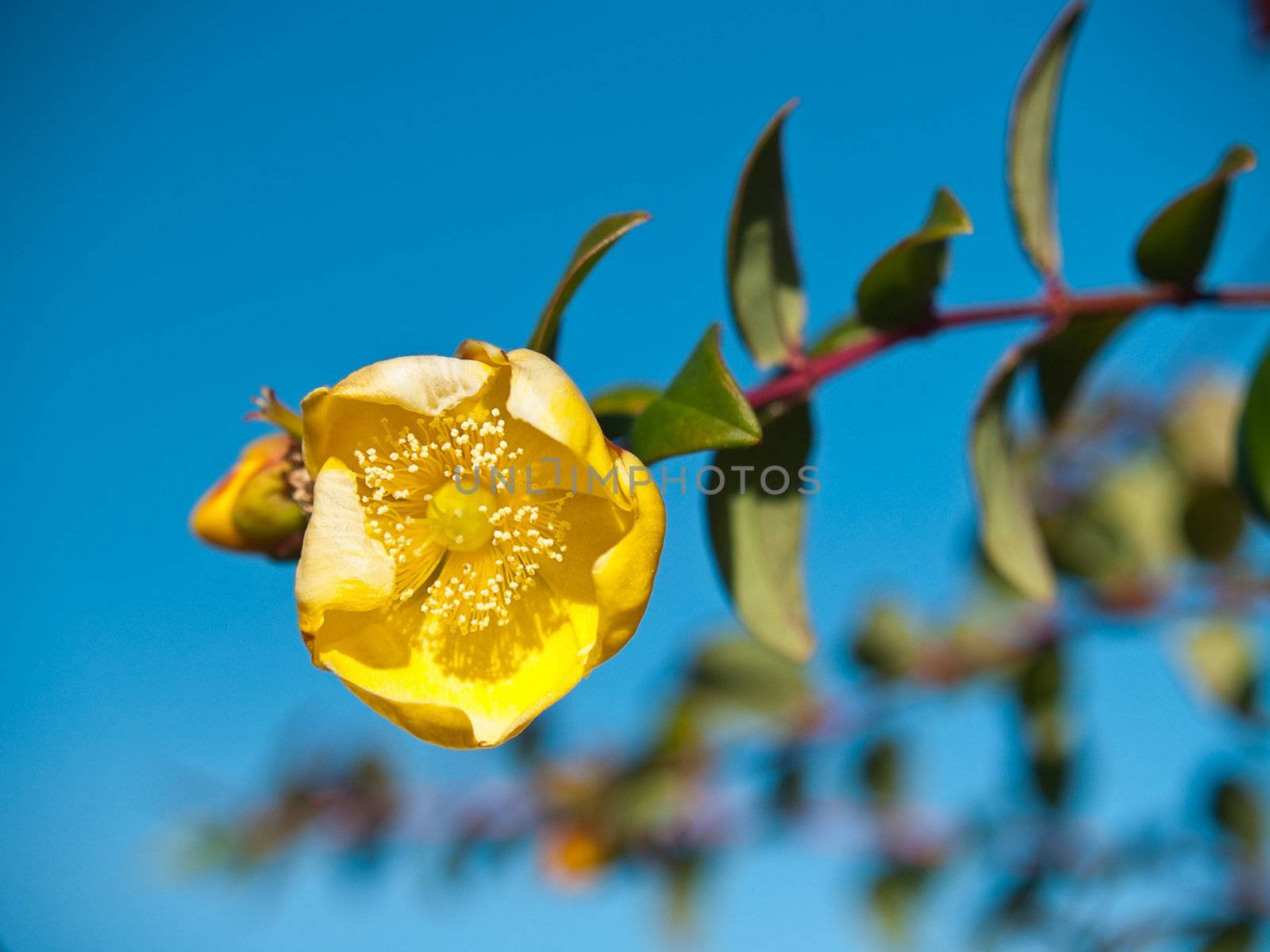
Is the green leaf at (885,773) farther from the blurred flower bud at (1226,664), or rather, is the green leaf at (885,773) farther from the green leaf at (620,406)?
the green leaf at (620,406)

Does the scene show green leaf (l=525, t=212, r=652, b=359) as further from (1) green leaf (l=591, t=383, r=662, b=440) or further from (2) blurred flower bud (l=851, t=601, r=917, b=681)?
(2) blurred flower bud (l=851, t=601, r=917, b=681)

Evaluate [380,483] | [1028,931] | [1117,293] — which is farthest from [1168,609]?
[380,483]

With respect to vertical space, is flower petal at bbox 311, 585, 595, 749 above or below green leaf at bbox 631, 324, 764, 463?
below

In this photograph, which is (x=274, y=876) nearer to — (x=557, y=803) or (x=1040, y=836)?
(x=557, y=803)

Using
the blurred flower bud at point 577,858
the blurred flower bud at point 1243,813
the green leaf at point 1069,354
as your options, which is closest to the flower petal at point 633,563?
the green leaf at point 1069,354

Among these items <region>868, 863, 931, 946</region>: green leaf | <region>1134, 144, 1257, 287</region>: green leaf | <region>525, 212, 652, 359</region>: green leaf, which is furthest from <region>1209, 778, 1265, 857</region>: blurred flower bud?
<region>525, 212, 652, 359</region>: green leaf
